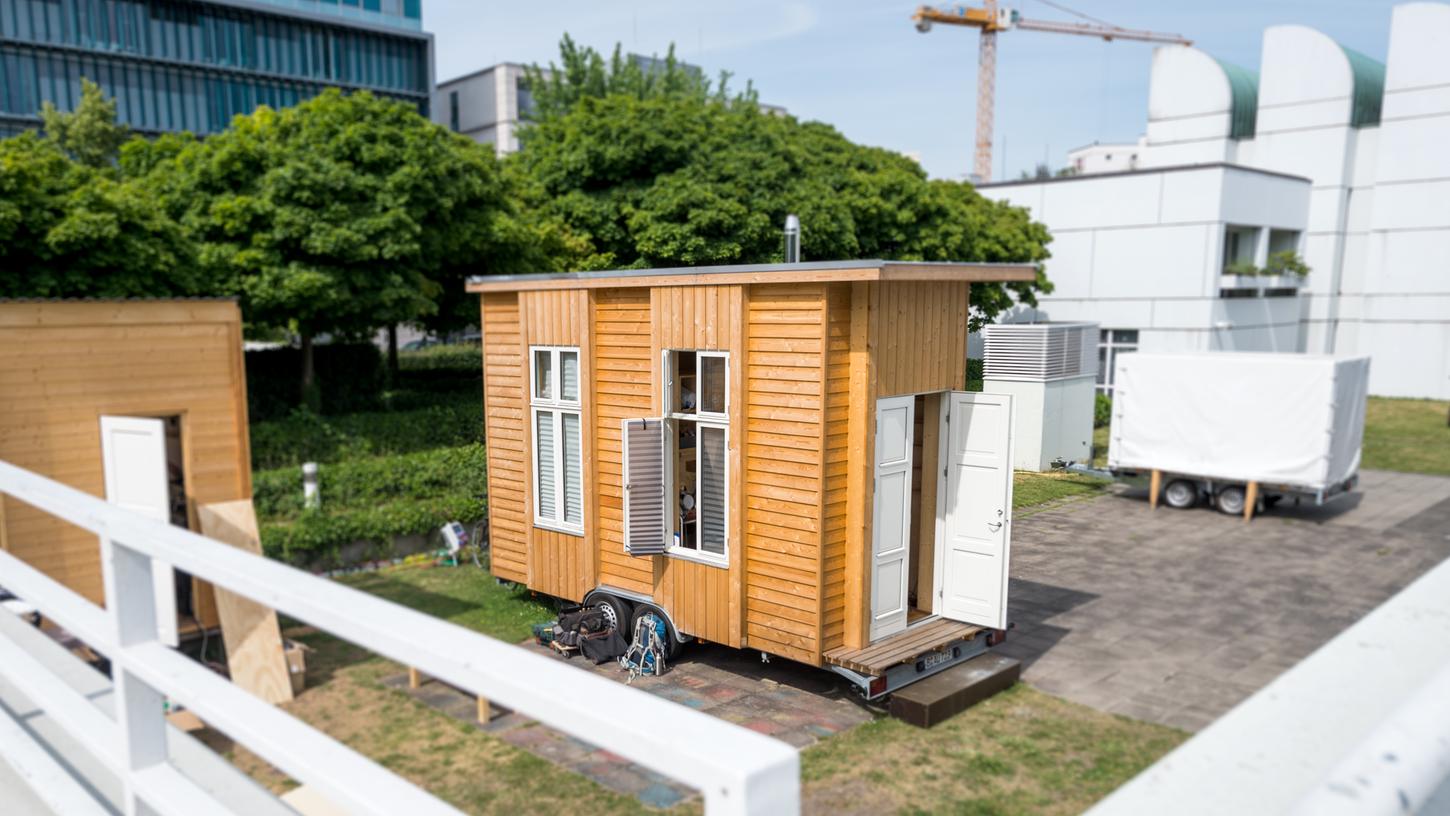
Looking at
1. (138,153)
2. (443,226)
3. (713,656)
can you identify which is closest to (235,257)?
(443,226)

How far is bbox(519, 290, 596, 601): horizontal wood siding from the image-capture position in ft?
17.2

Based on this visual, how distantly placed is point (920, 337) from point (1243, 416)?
6093mm

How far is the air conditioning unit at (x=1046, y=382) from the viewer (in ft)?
18.1

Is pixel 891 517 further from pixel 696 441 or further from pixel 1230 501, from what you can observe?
pixel 1230 501

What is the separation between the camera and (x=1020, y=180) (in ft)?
32.7

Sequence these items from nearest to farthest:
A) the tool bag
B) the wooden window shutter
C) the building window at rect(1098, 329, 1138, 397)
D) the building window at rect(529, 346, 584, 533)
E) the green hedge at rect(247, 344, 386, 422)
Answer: the green hedge at rect(247, 344, 386, 422) → the tool bag → the building window at rect(529, 346, 584, 533) → the wooden window shutter → the building window at rect(1098, 329, 1138, 397)

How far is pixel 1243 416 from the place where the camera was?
10117mm

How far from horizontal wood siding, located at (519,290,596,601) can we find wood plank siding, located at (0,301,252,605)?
2.14 meters

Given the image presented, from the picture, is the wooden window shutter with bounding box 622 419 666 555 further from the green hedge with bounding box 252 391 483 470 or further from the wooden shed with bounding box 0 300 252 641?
the wooden shed with bounding box 0 300 252 641

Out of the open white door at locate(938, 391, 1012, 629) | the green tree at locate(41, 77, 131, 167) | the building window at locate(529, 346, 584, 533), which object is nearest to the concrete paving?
the open white door at locate(938, 391, 1012, 629)

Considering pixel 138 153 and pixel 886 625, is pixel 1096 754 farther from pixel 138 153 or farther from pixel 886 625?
pixel 138 153

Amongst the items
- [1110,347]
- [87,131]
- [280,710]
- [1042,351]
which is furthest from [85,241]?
[87,131]

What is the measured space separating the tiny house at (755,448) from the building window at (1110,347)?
2.84 feet

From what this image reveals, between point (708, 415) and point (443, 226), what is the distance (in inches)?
79.4
